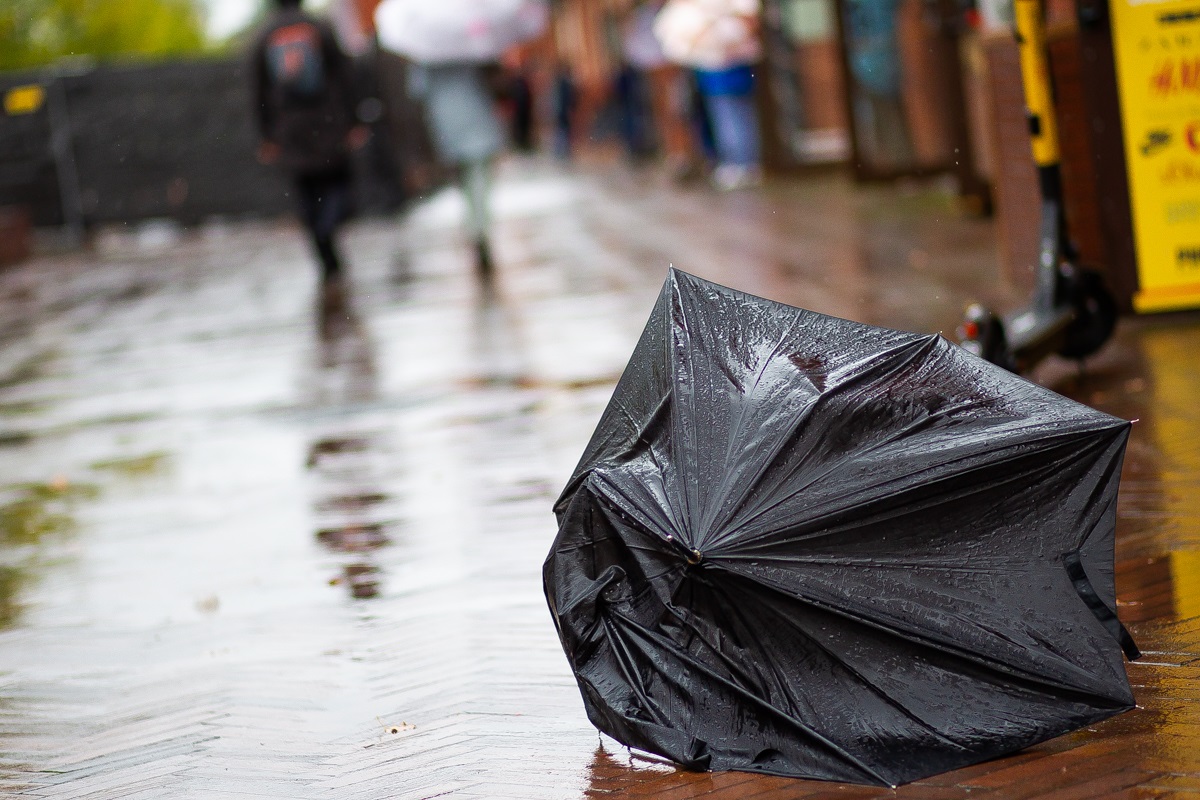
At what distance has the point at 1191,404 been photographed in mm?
5254

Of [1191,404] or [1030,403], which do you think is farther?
[1191,404]

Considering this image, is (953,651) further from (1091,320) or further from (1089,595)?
(1091,320)

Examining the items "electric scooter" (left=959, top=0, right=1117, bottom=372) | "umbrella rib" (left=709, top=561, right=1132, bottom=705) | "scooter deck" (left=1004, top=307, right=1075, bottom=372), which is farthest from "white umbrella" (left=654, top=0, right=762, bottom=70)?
"umbrella rib" (left=709, top=561, right=1132, bottom=705)

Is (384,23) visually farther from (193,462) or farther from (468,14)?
(193,462)

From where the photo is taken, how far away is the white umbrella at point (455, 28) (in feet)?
36.5

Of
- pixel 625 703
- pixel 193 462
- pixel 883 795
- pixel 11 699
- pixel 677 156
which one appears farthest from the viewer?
pixel 677 156

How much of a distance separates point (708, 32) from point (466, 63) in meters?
5.12

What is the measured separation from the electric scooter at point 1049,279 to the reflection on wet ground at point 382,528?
184 millimetres

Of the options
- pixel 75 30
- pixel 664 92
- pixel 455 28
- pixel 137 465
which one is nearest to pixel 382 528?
pixel 137 465

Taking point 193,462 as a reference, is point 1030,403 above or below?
above

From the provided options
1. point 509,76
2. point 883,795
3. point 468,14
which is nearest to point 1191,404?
point 883,795

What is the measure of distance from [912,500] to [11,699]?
2.27 m

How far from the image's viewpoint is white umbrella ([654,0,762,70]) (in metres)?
16.0

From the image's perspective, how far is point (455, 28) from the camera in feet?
36.5
